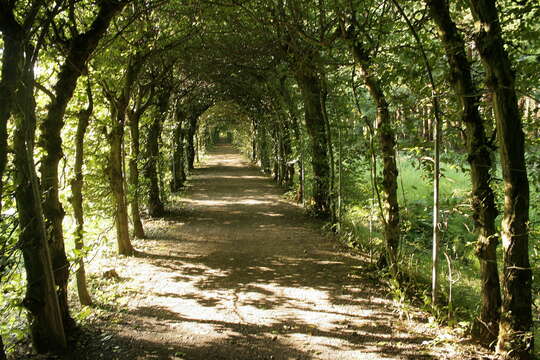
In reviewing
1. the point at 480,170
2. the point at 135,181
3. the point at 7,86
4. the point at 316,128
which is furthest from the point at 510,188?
the point at 135,181

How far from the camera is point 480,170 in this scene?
387 centimetres

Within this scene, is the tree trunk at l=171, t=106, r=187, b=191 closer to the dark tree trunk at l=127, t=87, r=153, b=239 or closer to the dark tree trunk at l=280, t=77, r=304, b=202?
the dark tree trunk at l=280, t=77, r=304, b=202

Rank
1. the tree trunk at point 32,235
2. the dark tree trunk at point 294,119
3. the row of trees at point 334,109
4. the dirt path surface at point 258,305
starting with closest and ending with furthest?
the row of trees at point 334,109 → the tree trunk at point 32,235 → the dirt path surface at point 258,305 → the dark tree trunk at point 294,119

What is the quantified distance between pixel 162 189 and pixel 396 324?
1046cm

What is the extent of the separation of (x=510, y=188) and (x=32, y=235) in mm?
4051

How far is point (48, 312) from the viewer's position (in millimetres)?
4000

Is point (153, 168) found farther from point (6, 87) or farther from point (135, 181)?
point (6, 87)

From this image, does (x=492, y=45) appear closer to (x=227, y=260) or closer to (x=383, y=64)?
(x=383, y=64)

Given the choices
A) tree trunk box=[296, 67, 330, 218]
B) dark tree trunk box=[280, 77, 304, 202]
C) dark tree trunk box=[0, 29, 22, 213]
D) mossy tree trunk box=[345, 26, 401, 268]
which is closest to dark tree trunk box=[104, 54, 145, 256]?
tree trunk box=[296, 67, 330, 218]

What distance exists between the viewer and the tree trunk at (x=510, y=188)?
3.19 meters

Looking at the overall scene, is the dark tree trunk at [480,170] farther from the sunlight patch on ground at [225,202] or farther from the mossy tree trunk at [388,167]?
the sunlight patch on ground at [225,202]

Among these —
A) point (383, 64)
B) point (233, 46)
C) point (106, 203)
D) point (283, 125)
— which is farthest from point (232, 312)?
point (283, 125)

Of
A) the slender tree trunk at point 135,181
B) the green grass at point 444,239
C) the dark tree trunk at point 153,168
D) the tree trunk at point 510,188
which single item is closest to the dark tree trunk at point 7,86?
the tree trunk at point 510,188

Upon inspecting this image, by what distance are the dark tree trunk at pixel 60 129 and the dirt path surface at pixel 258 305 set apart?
3.43ft
